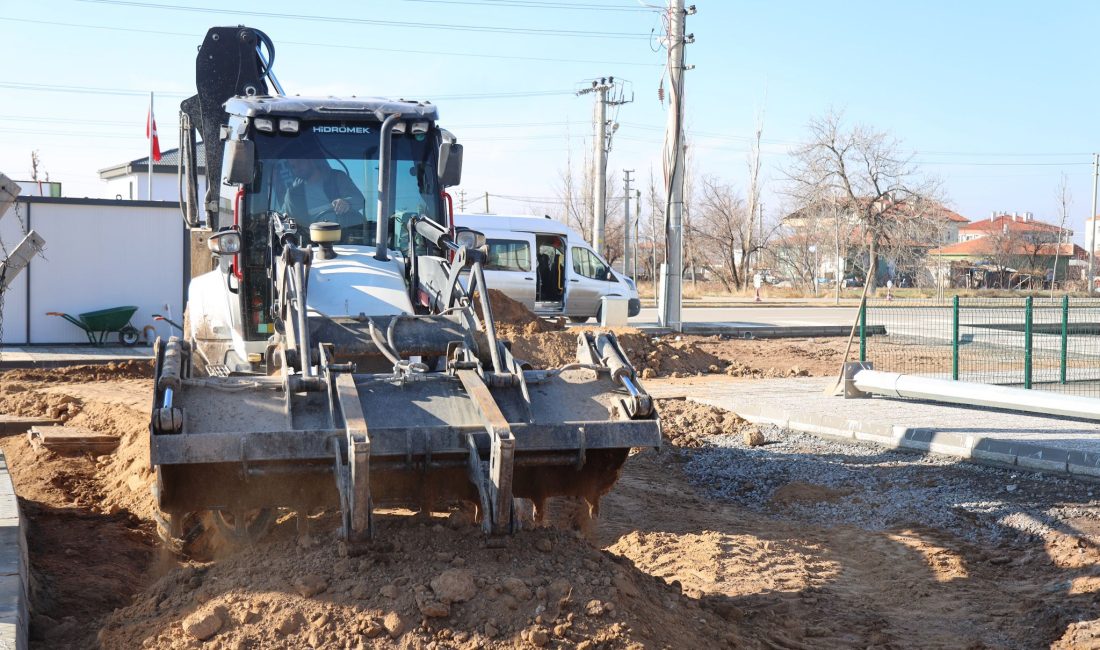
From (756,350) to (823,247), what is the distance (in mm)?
41198

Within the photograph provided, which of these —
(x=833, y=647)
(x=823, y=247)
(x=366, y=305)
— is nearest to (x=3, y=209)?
(x=366, y=305)

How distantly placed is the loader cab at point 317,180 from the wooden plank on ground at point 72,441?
338cm

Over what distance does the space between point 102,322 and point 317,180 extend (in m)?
13.6

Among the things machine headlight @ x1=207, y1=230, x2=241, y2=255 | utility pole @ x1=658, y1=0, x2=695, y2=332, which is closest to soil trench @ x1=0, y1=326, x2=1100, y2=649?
machine headlight @ x1=207, y1=230, x2=241, y2=255

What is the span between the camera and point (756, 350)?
2123 centimetres

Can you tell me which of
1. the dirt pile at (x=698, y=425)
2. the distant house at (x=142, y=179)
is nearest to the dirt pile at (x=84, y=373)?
the dirt pile at (x=698, y=425)

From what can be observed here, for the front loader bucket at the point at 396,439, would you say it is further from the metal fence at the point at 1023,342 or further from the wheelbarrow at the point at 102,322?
the wheelbarrow at the point at 102,322

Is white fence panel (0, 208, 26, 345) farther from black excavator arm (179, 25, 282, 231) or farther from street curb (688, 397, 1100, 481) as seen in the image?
street curb (688, 397, 1100, 481)

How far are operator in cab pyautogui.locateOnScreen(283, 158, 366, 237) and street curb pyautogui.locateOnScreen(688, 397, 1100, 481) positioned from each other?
19.0 feet

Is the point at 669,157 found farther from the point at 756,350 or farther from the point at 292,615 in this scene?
the point at 292,615

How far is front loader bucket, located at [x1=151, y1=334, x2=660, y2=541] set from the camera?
218 inches

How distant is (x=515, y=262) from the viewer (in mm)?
24578

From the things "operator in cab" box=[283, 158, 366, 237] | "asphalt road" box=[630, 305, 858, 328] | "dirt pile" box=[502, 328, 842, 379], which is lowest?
"dirt pile" box=[502, 328, 842, 379]

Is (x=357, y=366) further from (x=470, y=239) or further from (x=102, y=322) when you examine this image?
(x=102, y=322)
